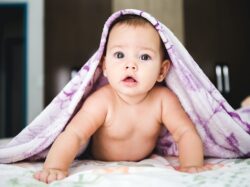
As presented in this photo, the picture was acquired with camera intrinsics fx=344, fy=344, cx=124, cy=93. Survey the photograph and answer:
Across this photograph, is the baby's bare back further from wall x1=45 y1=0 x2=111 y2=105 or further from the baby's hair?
wall x1=45 y1=0 x2=111 y2=105

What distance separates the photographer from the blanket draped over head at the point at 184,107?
951 mm

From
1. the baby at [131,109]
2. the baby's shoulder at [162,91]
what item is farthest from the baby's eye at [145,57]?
the baby's shoulder at [162,91]

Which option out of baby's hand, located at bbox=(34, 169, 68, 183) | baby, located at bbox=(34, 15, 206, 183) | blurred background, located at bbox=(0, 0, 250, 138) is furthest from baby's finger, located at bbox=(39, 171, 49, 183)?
blurred background, located at bbox=(0, 0, 250, 138)

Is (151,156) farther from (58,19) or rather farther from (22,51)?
(22,51)

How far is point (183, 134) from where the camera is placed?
3.00 feet

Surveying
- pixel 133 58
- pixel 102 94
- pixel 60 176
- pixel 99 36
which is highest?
pixel 99 36

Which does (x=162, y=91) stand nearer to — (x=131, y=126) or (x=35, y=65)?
(x=131, y=126)

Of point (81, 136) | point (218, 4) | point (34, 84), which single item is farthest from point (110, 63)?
point (218, 4)

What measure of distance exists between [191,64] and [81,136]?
376 mm

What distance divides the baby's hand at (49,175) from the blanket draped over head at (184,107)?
24 cm

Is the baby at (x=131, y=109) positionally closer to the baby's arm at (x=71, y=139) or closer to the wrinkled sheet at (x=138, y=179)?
the baby's arm at (x=71, y=139)

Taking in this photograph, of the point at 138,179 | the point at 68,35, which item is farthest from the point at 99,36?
the point at 138,179

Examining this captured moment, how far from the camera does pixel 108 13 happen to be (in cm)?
314

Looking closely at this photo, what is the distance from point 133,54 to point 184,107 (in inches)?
9.2
